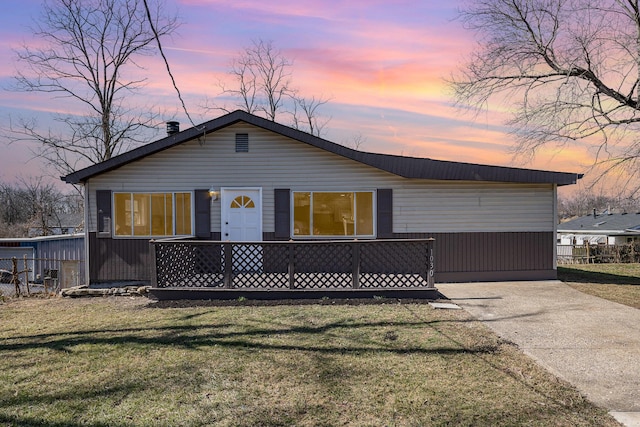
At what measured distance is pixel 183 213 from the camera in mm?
10148

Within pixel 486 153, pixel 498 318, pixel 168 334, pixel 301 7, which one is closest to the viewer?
pixel 168 334

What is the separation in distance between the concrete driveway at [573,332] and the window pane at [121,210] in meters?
7.16

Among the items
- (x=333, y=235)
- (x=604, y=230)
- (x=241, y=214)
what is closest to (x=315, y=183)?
(x=333, y=235)

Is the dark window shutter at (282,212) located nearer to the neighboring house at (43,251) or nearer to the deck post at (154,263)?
the deck post at (154,263)

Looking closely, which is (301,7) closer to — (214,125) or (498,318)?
(214,125)

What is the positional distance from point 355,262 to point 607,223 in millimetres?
35134

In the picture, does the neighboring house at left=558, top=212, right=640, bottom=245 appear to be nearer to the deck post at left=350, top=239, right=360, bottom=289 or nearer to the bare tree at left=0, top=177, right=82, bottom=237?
the deck post at left=350, top=239, right=360, bottom=289

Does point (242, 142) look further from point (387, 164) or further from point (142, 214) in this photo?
point (387, 164)

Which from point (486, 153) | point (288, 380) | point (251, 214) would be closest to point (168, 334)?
point (288, 380)

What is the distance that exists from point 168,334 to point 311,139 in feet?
17.2

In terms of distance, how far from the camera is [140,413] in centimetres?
348

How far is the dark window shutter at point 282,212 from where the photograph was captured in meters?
9.93

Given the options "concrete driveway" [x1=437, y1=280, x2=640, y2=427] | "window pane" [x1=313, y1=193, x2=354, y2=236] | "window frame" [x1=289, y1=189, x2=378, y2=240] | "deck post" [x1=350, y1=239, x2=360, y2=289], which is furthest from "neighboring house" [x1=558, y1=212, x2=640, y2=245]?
"deck post" [x1=350, y1=239, x2=360, y2=289]

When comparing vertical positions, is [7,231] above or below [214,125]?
below
